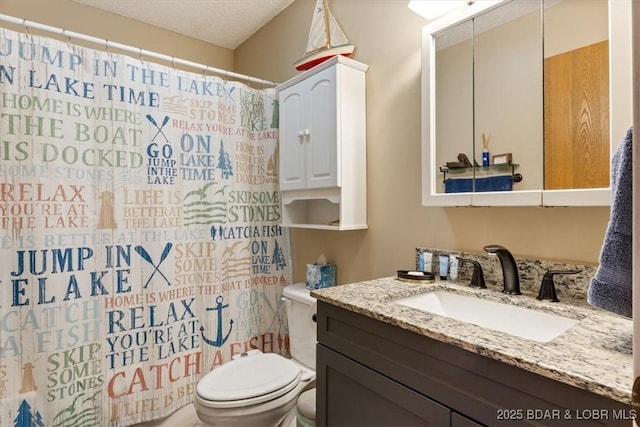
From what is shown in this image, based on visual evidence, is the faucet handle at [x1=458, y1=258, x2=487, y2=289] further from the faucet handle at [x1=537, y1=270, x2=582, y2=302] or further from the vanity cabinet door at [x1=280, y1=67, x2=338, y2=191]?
the vanity cabinet door at [x1=280, y1=67, x2=338, y2=191]

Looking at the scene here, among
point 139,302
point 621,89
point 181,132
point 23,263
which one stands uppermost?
point 181,132

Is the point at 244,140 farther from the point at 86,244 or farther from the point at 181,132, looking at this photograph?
the point at 86,244

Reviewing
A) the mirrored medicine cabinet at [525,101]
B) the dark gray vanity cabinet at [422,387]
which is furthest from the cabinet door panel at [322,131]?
the dark gray vanity cabinet at [422,387]

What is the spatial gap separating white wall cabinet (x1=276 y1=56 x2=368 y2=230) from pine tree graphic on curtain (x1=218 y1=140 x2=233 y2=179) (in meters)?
0.40

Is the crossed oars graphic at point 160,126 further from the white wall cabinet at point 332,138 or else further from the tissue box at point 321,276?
the tissue box at point 321,276

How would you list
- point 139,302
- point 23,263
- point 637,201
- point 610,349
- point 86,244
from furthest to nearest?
point 139,302 → point 86,244 → point 23,263 → point 610,349 → point 637,201

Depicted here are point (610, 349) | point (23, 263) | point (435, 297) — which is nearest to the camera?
point (610, 349)

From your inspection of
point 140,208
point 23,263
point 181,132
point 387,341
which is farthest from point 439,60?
point 23,263

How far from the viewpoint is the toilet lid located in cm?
137

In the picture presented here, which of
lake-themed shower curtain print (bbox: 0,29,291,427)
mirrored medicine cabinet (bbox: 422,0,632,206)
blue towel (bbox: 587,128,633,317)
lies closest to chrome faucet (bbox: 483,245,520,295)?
mirrored medicine cabinet (bbox: 422,0,632,206)

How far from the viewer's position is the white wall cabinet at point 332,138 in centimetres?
166

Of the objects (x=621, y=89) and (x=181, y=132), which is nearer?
(x=621, y=89)

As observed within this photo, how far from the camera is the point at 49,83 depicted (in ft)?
5.03

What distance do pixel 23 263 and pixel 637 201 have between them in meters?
2.01
